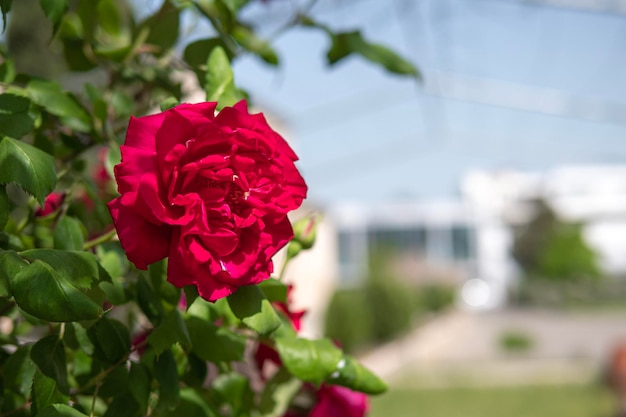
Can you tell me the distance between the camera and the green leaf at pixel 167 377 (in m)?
0.53

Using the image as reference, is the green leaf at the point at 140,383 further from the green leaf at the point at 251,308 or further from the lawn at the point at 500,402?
the lawn at the point at 500,402

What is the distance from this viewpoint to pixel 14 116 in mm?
532

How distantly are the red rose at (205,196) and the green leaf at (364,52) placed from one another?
1.30 feet

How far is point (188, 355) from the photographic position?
57 centimetres

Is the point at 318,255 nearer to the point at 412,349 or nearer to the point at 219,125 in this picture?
the point at 412,349

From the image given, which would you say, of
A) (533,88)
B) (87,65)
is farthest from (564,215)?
(87,65)

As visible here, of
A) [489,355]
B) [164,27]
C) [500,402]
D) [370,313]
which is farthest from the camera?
[370,313]

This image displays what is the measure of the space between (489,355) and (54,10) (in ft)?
32.5

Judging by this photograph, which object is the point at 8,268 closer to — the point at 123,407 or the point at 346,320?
the point at 123,407

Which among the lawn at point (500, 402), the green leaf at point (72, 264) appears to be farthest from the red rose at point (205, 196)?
the lawn at point (500, 402)

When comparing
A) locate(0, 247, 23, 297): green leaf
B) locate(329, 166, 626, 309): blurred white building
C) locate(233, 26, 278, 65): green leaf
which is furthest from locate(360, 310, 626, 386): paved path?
locate(329, 166, 626, 309): blurred white building

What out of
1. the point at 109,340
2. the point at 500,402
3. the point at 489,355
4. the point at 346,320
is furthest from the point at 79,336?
the point at 489,355

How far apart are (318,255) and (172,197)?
15.0 meters

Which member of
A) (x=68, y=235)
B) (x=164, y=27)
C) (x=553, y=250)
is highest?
(x=553, y=250)
